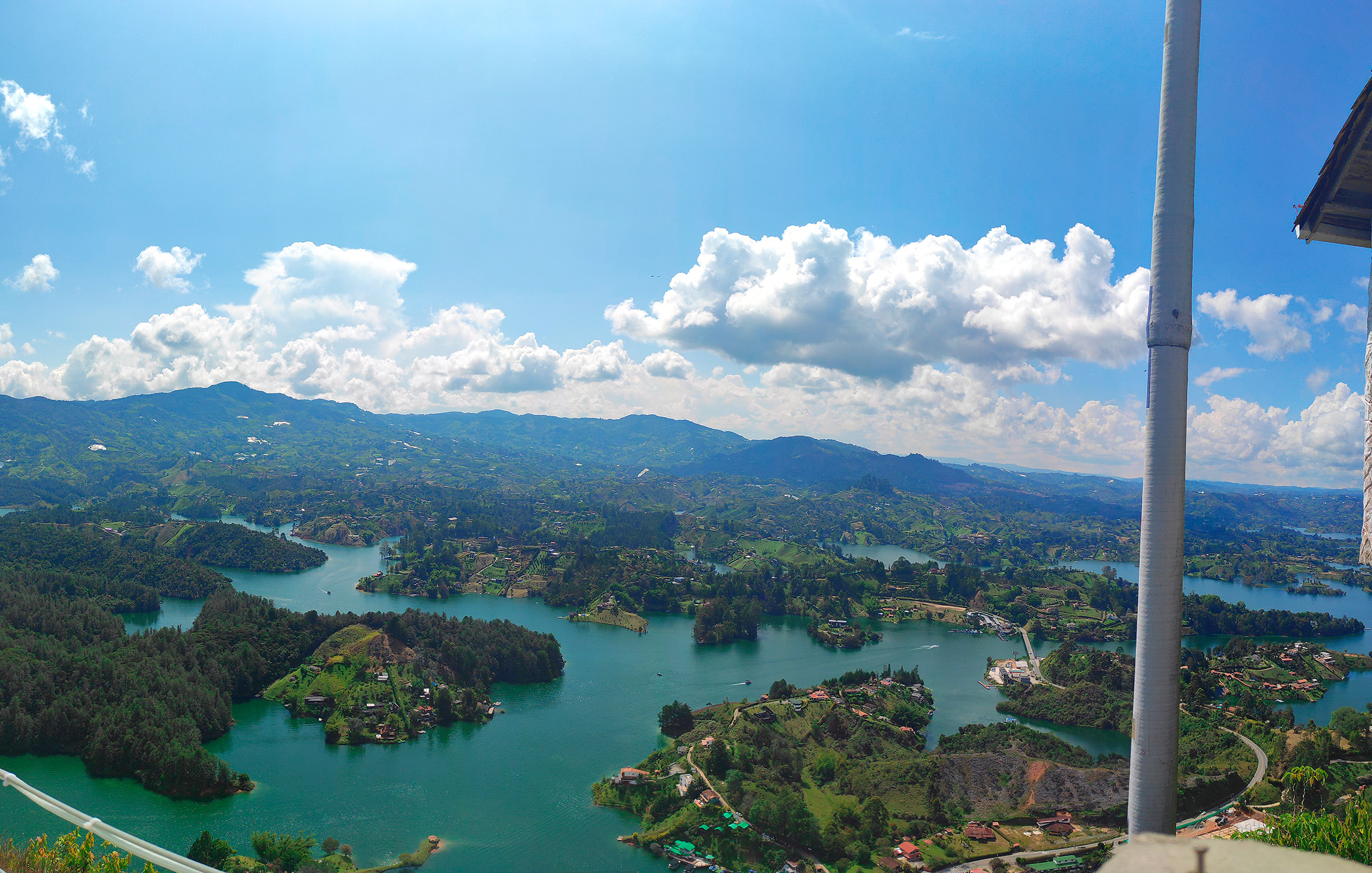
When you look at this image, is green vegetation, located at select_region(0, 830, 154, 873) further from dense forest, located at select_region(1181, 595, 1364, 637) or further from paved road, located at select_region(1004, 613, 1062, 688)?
dense forest, located at select_region(1181, 595, 1364, 637)

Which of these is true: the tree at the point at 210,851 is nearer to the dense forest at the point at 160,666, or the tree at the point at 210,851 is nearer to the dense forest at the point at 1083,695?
the dense forest at the point at 160,666

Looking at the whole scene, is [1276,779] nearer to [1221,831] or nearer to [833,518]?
[1221,831]

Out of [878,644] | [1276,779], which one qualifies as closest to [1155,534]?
[1276,779]

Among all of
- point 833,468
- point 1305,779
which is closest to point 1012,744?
point 1305,779

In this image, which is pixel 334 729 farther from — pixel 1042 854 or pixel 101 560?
pixel 101 560

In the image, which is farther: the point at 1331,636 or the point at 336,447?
the point at 336,447

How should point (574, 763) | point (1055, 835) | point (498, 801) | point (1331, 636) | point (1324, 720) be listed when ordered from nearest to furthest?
point (1055, 835) → point (498, 801) → point (574, 763) → point (1324, 720) → point (1331, 636)
